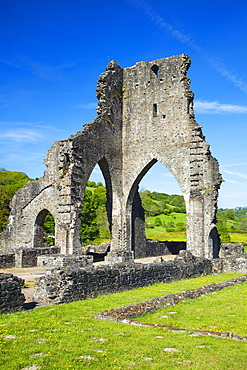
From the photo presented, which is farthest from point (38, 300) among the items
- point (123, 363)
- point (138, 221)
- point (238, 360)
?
point (138, 221)

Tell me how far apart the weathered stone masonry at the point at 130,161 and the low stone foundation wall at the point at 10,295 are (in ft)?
36.1

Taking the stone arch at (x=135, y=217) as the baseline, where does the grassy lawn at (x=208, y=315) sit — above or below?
below

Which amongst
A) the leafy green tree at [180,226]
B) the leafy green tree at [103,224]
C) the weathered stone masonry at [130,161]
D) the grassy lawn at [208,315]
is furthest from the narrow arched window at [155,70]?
the leafy green tree at [180,226]

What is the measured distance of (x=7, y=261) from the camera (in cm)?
1752

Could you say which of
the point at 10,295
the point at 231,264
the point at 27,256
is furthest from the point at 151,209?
the point at 10,295

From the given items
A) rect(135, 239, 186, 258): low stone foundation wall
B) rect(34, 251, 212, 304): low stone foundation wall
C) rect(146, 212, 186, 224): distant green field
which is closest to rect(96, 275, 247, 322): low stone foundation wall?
rect(34, 251, 212, 304): low stone foundation wall

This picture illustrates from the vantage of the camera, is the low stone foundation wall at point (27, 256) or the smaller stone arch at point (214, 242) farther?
the smaller stone arch at point (214, 242)

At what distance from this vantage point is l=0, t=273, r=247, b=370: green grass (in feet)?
15.8

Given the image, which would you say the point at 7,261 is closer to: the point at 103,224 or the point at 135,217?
the point at 135,217

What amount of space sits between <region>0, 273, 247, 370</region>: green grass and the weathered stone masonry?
12.3m

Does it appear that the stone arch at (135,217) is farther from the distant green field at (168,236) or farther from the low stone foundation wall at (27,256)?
the distant green field at (168,236)

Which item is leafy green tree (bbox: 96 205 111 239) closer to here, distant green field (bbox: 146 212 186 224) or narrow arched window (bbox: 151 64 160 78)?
distant green field (bbox: 146 212 186 224)

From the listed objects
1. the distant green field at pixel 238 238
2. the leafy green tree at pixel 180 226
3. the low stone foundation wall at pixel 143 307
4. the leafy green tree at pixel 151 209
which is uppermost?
the leafy green tree at pixel 151 209

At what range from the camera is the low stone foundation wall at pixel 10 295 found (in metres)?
7.74
